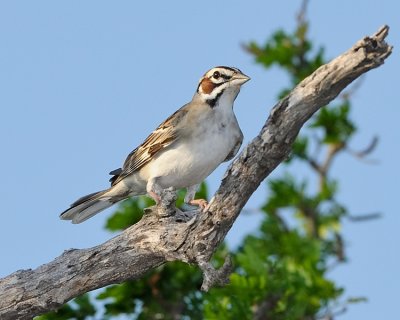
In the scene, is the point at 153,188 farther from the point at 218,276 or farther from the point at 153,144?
the point at 218,276

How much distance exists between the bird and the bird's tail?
0.50 metres

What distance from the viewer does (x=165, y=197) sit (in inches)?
494

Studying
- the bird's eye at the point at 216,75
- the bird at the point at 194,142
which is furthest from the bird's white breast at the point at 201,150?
the bird's eye at the point at 216,75

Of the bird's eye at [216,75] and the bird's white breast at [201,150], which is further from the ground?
the bird's eye at [216,75]

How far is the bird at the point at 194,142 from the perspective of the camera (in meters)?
13.7

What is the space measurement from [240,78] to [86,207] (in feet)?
10.0

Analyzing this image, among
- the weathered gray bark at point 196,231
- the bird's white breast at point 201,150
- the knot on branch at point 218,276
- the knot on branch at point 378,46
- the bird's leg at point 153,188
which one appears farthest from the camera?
the bird's leg at point 153,188

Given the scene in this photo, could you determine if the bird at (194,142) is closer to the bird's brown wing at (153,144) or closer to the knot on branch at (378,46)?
the bird's brown wing at (153,144)

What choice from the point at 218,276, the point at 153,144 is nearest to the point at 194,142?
the point at 153,144

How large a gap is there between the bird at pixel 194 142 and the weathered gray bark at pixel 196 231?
3.07ft

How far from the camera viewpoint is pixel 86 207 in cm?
1486

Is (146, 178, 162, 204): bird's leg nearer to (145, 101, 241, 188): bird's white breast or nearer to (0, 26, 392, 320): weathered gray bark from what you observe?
(145, 101, 241, 188): bird's white breast

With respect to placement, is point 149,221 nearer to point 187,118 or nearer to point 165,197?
point 165,197

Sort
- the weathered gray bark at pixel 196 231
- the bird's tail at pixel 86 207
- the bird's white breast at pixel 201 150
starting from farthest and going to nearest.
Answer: the bird's tail at pixel 86 207 < the bird's white breast at pixel 201 150 < the weathered gray bark at pixel 196 231
